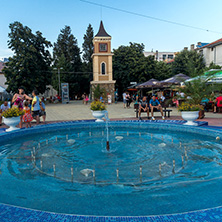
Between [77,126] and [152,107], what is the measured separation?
12.4 feet

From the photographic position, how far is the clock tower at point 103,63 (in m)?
34.5

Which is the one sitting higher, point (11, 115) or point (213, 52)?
point (213, 52)

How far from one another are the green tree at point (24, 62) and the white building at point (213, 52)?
88.8 ft

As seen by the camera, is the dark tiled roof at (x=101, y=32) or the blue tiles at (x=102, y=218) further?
the dark tiled roof at (x=101, y=32)

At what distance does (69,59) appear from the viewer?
2031 inches

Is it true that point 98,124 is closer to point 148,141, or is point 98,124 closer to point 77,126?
point 77,126

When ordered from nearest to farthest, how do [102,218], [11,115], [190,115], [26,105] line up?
[102,218] < [11,115] < [190,115] < [26,105]

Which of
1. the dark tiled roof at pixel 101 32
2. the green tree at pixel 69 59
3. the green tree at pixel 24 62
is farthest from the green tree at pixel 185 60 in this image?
the green tree at pixel 24 62

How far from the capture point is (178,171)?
4.59m

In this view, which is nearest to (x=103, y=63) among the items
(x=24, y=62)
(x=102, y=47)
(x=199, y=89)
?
(x=102, y=47)

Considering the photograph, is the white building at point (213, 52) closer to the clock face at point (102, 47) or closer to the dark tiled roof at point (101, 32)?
the dark tiled roof at point (101, 32)

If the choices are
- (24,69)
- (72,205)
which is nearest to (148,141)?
(72,205)

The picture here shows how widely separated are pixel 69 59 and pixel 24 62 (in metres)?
22.8

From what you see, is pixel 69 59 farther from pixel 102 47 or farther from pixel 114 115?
pixel 114 115
